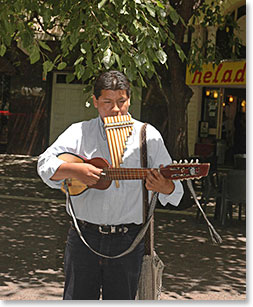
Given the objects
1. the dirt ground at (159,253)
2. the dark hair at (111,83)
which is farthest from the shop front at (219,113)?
the dark hair at (111,83)

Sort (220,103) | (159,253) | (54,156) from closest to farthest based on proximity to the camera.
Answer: (54,156) → (159,253) → (220,103)

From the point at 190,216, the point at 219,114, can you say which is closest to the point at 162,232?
the point at 190,216

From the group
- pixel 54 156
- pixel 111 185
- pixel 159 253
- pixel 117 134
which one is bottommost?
pixel 159 253

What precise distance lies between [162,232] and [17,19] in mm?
4795

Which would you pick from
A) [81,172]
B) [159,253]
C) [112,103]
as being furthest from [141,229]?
[159,253]

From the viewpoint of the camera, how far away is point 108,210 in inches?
132

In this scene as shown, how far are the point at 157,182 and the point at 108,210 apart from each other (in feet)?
1.22

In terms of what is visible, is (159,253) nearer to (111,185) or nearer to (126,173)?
(111,185)

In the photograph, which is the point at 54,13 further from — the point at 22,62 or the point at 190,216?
the point at 22,62

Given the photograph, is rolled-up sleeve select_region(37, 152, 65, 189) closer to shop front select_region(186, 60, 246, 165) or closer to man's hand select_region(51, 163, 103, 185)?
man's hand select_region(51, 163, 103, 185)

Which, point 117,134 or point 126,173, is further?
point 117,134

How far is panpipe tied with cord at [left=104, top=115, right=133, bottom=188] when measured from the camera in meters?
3.34

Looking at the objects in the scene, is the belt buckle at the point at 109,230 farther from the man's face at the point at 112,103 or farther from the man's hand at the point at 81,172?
the man's face at the point at 112,103

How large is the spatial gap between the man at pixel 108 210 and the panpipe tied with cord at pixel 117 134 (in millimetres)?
36
